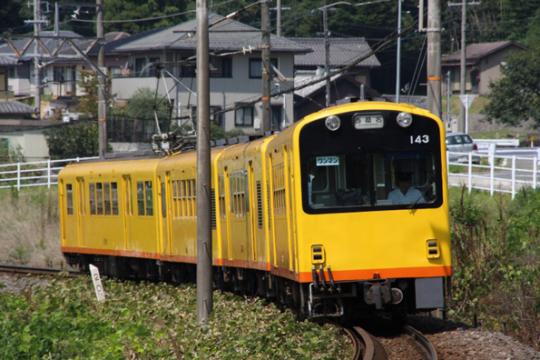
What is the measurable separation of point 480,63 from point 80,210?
5556 cm

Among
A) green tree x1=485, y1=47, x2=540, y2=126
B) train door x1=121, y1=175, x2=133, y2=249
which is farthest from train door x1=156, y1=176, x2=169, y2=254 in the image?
green tree x1=485, y1=47, x2=540, y2=126

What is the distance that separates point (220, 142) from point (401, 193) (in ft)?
24.6

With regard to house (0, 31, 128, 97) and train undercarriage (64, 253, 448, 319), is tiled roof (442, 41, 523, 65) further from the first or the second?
train undercarriage (64, 253, 448, 319)

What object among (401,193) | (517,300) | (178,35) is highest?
(178,35)

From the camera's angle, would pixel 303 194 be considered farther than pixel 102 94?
No

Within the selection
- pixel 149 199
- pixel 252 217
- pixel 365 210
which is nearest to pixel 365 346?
pixel 365 210

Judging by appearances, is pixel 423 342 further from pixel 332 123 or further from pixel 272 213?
pixel 272 213

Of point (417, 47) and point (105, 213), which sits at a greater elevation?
point (417, 47)

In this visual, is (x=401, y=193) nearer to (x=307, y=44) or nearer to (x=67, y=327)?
(x=67, y=327)

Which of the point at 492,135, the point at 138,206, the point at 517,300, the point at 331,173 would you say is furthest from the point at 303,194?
the point at 492,135

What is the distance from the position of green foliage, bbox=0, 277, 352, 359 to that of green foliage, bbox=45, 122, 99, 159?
33315 mm

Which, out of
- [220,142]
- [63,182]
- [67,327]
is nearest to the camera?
[67,327]

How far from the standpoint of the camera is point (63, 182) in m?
27.4

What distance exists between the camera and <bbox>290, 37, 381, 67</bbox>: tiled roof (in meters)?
73.0
